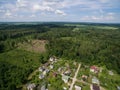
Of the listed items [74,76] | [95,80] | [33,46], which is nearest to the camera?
[95,80]

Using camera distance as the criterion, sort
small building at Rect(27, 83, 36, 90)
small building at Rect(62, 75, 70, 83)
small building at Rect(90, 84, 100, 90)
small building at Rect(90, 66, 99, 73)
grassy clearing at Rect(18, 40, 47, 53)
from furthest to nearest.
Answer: grassy clearing at Rect(18, 40, 47, 53) < small building at Rect(90, 66, 99, 73) < small building at Rect(62, 75, 70, 83) < small building at Rect(90, 84, 100, 90) < small building at Rect(27, 83, 36, 90)

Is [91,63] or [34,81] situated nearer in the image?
[34,81]

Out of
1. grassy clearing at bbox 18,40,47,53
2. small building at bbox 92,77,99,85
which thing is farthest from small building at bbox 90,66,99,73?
grassy clearing at bbox 18,40,47,53

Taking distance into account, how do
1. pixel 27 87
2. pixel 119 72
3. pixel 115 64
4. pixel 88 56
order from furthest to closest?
pixel 88 56 < pixel 115 64 < pixel 119 72 < pixel 27 87

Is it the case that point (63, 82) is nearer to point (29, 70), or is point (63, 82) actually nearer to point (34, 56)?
point (29, 70)

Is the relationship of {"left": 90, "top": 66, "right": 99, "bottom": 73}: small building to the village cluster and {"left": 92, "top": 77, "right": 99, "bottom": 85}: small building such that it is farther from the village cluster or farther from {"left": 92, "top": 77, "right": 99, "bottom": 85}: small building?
{"left": 92, "top": 77, "right": 99, "bottom": 85}: small building

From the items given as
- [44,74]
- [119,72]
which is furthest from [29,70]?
[119,72]

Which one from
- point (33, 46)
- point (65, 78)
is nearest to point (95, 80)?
point (65, 78)

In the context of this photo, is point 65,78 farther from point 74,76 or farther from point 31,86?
point 31,86

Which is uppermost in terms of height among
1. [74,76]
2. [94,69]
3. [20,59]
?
[20,59]
